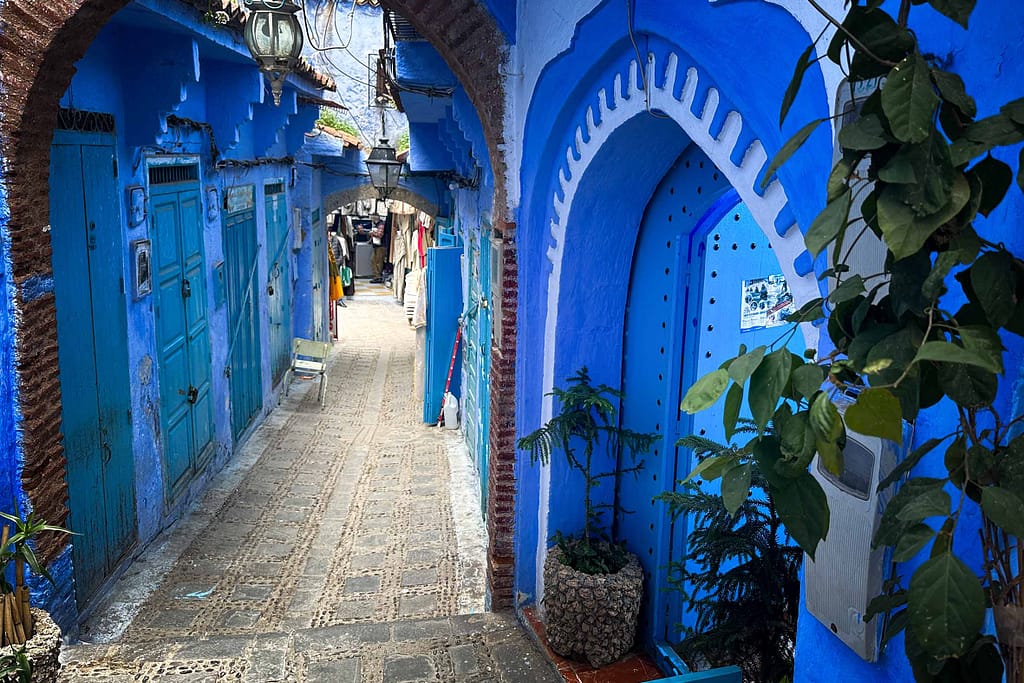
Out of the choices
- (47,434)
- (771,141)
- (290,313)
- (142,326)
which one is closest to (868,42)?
(771,141)

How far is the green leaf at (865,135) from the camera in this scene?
1.13m

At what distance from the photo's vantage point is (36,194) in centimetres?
378

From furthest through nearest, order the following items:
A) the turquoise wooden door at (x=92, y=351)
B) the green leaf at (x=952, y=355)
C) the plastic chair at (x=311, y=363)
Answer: the plastic chair at (x=311, y=363) < the turquoise wooden door at (x=92, y=351) < the green leaf at (x=952, y=355)

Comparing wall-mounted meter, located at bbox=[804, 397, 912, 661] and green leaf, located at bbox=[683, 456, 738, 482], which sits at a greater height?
green leaf, located at bbox=[683, 456, 738, 482]

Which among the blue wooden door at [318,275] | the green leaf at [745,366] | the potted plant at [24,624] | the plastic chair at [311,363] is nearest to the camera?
the green leaf at [745,366]

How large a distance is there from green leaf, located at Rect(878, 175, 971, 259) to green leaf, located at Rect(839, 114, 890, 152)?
7 centimetres

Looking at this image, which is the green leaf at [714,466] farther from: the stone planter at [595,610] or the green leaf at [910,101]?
the stone planter at [595,610]

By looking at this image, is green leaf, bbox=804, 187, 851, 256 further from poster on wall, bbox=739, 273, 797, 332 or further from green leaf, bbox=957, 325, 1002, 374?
poster on wall, bbox=739, 273, 797, 332

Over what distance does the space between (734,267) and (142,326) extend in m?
4.07

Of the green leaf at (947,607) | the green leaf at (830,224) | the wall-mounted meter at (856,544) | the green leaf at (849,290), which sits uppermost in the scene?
the green leaf at (830,224)

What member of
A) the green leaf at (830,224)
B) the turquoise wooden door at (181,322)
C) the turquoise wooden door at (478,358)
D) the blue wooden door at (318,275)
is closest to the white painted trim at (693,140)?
the green leaf at (830,224)

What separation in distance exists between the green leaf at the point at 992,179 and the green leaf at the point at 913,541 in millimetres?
442

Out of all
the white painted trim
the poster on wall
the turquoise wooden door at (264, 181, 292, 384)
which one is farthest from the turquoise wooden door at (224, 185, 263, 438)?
the poster on wall

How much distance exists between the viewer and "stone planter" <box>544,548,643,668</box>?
400cm
